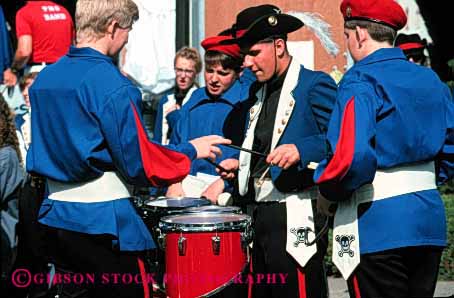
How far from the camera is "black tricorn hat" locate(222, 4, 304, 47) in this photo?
4820 millimetres

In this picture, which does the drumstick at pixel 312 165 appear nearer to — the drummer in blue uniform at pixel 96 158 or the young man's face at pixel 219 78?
the drummer in blue uniform at pixel 96 158

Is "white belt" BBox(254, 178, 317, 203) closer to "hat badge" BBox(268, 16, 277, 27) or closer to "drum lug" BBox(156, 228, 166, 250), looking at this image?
"drum lug" BBox(156, 228, 166, 250)

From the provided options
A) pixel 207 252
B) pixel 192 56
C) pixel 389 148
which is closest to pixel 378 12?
pixel 389 148

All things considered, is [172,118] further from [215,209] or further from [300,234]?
[300,234]

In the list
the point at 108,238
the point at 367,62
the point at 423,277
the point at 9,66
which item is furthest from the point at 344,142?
the point at 9,66

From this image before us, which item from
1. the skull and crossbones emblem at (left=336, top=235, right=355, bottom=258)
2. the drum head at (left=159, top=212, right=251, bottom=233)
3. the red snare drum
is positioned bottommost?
the red snare drum

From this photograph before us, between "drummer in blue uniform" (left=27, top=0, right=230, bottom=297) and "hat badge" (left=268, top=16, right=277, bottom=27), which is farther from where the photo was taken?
"hat badge" (left=268, top=16, right=277, bottom=27)

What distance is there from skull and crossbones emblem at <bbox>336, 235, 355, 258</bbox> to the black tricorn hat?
3.94ft

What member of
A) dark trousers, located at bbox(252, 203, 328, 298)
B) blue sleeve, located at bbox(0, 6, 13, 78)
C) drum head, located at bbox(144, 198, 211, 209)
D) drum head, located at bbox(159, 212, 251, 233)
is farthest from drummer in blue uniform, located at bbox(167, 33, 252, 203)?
blue sleeve, located at bbox(0, 6, 13, 78)

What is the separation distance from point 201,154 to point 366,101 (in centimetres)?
104

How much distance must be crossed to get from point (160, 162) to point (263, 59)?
2.81 ft

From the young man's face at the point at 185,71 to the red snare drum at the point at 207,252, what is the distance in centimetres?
290

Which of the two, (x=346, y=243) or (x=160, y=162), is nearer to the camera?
(x=346, y=243)

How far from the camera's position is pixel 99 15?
4.38 metres
